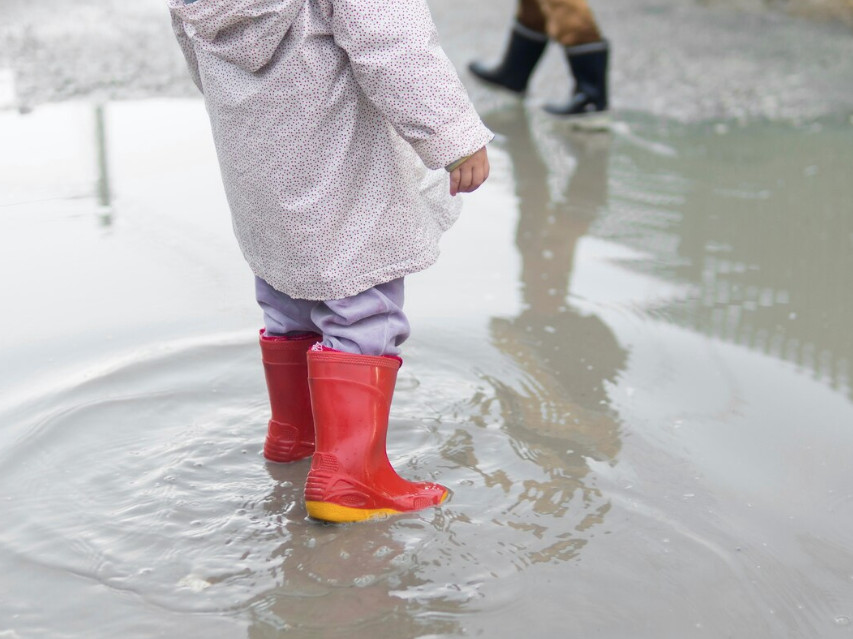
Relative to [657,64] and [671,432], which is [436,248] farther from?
[657,64]

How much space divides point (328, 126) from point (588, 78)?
282 cm

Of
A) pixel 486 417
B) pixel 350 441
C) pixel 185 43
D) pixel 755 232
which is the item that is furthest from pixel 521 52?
pixel 350 441

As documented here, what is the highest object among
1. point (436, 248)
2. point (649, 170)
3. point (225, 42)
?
point (225, 42)

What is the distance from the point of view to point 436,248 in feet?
6.02

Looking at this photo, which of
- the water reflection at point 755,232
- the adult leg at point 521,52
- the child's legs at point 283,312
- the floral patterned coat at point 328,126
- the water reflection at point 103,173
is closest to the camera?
the floral patterned coat at point 328,126

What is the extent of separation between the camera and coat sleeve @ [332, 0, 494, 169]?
1562 mm

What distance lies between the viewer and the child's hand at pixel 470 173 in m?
1.67

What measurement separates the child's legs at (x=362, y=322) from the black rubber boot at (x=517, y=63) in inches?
119

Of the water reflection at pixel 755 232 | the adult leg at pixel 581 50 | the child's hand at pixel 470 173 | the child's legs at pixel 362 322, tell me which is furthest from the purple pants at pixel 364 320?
the adult leg at pixel 581 50

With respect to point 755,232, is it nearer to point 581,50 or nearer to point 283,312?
point 581,50

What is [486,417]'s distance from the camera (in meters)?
2.11

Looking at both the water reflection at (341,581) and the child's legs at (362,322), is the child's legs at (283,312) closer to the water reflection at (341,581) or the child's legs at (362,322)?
the child's legs at (362,322)

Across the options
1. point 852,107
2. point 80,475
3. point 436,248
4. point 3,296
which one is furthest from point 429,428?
point 852,107

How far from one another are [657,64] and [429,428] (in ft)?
12.9
